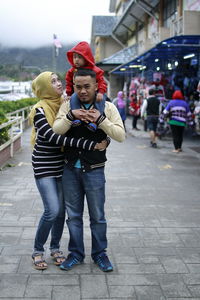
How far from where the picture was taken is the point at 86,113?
3.60 m

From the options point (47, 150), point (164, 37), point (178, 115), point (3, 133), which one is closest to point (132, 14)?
point (164, 37)

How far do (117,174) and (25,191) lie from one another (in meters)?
2.27

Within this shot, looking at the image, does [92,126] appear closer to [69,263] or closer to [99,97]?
[99,97]

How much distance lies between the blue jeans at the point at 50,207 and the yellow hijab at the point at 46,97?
1.39ft

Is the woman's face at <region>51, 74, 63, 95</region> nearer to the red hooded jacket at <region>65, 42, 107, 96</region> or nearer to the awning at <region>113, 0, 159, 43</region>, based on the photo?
the red hooded jacket at <region>65, 42, 107, 96</region>

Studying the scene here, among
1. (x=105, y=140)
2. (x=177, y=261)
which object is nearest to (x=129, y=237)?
(x=177, y=261)

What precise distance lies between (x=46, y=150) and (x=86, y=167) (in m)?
0.40

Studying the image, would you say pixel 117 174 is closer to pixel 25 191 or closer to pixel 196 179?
pixel 196 179

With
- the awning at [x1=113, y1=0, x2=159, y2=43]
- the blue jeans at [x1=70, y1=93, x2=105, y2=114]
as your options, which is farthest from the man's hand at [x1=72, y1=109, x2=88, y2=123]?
the awning at [x1=113, y1=0, x2=159, y2=43]

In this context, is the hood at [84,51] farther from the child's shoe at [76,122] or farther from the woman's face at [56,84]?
the child's shoe at [76,122]

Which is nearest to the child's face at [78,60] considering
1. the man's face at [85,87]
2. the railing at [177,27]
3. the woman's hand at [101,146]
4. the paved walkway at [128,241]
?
the man's face at [85,87]

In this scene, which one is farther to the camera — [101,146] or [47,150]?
[47,150]

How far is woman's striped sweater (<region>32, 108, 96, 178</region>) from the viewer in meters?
3.78

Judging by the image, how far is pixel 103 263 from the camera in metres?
4.05
